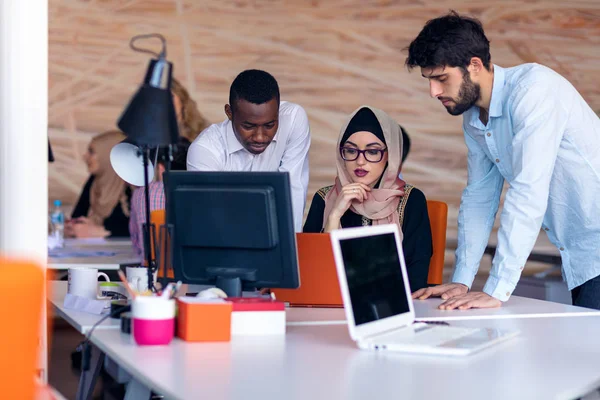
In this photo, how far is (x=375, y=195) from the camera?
2.89 m

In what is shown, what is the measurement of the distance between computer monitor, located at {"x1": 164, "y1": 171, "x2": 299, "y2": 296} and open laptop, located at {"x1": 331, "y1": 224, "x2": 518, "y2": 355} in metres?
0.23

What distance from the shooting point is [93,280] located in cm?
229

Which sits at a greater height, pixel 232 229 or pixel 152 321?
pixel 232 229

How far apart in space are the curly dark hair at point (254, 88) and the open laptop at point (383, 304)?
124 centimetres

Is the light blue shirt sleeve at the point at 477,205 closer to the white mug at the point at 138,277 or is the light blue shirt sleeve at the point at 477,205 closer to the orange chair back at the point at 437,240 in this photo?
the orange chair back at the point at 437,240

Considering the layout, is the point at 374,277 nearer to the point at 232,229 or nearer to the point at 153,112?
the point at 232,229

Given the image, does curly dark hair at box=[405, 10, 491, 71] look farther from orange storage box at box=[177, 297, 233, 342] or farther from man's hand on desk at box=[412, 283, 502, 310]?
orange storage box at box=[177, 297, 233, 342]

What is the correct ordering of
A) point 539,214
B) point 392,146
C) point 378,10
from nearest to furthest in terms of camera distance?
point 539,214, point 392,146, point 378,10

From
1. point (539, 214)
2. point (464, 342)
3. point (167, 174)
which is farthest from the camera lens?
point (539, 214)

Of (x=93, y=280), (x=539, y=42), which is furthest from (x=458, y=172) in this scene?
(x=93, y=280)

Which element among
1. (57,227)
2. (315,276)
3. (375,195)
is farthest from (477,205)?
(57,227)

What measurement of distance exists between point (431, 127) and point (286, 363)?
5.00 m

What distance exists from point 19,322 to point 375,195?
6.85 ft

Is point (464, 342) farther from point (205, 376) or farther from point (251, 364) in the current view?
point (205, 376)
